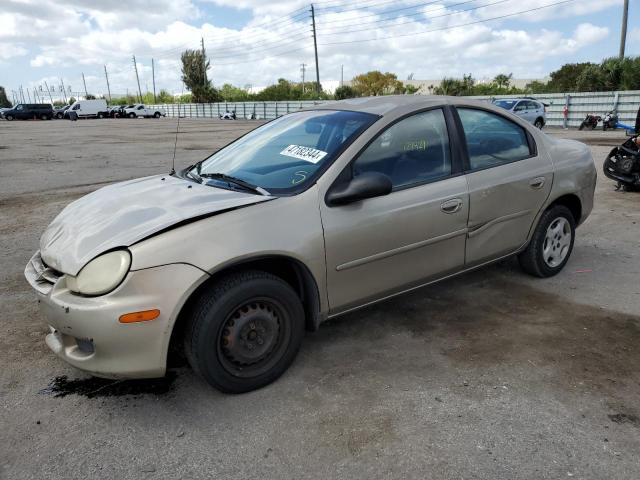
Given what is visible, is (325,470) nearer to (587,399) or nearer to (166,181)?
(587,399)

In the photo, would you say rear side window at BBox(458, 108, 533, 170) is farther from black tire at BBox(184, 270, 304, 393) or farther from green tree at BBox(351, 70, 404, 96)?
green tree at BBox(351, 70, 404, 96)

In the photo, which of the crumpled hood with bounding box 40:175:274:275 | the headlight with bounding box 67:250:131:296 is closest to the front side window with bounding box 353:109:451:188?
the crumpled hood with bounding box 40:175:274:275

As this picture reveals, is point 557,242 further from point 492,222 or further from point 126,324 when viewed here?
point 126,324

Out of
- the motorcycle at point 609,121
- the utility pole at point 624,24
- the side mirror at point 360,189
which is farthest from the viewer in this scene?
the utility pole at point 624,24

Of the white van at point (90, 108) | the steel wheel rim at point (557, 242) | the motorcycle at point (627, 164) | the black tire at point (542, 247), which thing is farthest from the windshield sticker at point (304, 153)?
the white van at point (90, 108)

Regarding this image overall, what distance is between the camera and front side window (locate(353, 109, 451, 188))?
123 inches

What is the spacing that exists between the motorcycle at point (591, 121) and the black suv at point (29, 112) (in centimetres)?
5306

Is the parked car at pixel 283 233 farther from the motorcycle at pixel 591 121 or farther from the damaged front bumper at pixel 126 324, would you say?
the motorcycle at pixel 591 121

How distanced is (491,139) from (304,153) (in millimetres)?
1496

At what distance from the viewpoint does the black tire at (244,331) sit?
99.3 inches

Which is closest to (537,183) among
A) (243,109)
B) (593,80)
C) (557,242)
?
(557,242)

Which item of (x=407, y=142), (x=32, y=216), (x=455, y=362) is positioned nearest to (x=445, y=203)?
(x=407, y=142)

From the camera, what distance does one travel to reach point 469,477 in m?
2.12

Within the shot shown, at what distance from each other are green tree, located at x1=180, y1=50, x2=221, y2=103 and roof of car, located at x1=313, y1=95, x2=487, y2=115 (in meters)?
73.0
